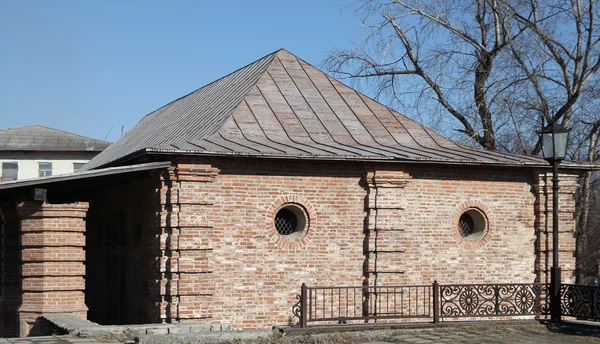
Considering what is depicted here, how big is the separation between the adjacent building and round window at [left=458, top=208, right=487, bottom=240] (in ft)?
125

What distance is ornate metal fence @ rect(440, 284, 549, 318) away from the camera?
13.9 m

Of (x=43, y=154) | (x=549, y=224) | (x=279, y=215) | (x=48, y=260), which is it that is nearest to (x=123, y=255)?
(x=48, y=260)

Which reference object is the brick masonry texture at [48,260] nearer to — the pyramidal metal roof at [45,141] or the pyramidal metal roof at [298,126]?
the pyramidal metal roof at [298,126]

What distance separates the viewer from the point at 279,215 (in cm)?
1506

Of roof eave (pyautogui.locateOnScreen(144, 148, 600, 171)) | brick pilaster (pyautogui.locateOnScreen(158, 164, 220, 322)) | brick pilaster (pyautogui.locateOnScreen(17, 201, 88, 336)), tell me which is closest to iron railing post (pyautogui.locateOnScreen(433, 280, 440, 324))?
roof eave (pyautogui.locateOnScreen(144, 148, 600, 171))

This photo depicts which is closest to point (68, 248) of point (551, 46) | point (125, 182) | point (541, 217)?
point (125, 182)

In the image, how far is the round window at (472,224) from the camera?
16.0 metres

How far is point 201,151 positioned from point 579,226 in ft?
49.0

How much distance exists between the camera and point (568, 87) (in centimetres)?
2311

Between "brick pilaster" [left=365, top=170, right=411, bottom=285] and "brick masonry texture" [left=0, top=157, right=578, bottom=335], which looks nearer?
"brick masonry texture" [left=0, top=157, right=578, bottom=335]

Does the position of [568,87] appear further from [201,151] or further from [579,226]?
[201,151]

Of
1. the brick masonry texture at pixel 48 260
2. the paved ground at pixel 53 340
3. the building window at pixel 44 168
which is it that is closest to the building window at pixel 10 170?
the building window at pixel 44 168

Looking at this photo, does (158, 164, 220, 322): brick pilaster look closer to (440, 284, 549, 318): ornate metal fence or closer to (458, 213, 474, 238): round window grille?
(440, 284, 549, 318): ornate metal fence

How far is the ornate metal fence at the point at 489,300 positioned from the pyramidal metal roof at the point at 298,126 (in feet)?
7.79
